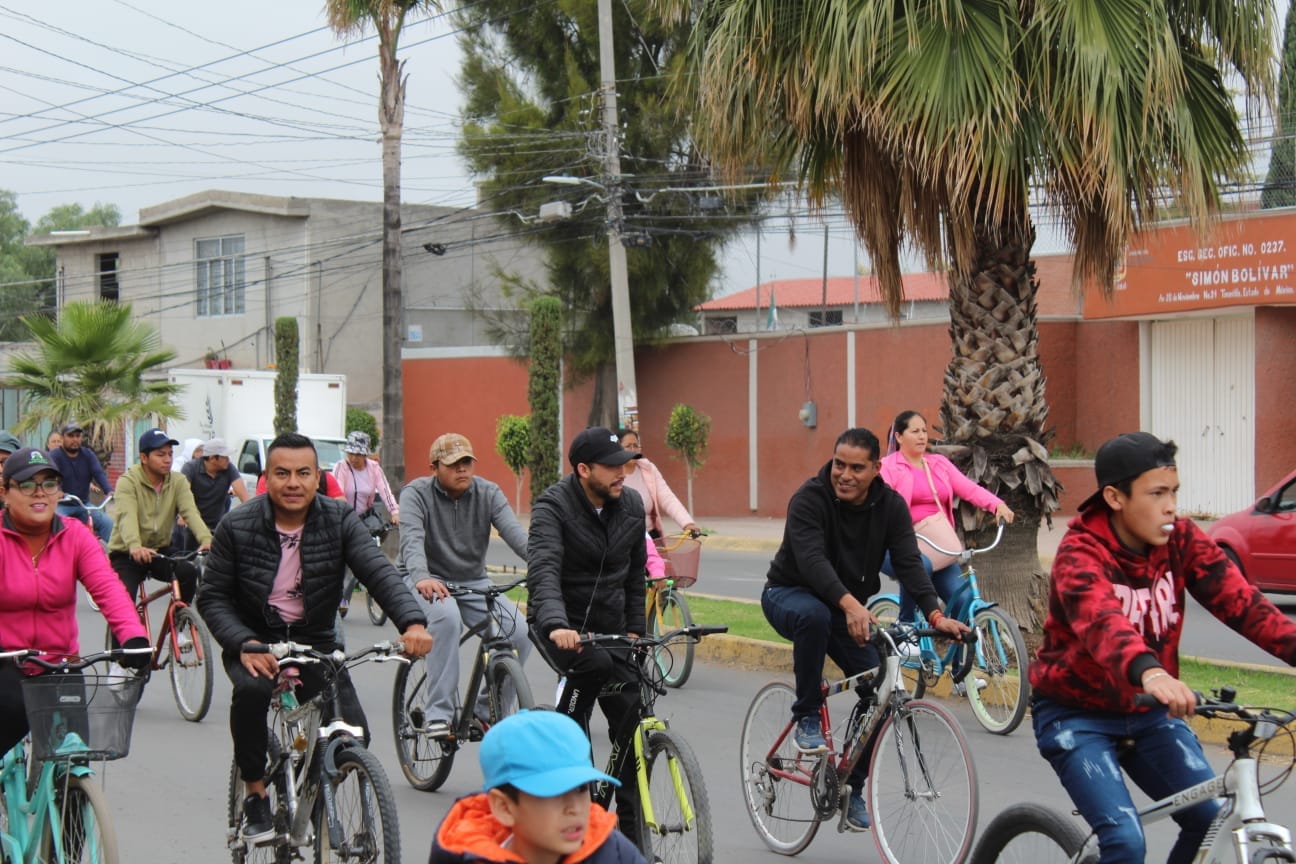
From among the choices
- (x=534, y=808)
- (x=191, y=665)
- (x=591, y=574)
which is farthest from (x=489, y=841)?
(x=191, y=665)

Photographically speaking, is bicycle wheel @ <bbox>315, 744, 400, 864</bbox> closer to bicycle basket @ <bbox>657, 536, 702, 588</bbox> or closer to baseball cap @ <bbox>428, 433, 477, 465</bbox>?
baseball cap @ <bbox>428, 433, 477, 465</bbox>

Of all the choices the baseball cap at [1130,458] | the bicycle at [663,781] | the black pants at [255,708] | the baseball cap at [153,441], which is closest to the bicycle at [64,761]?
the black pants at [255,708]

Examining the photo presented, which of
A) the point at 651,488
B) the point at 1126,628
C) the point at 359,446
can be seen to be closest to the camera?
the point at 1126,628

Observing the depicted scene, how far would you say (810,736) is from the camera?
6496 mm

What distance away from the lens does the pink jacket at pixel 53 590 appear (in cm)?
591

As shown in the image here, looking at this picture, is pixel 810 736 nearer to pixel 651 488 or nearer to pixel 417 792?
pixel 417 792

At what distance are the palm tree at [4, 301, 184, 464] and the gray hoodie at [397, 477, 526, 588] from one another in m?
15.1

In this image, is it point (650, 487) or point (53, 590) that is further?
point (650, 487)

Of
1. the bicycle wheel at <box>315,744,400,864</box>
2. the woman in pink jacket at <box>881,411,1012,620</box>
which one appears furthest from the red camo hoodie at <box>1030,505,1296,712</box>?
the woman in pink jacket at <box>881,411,1012,620</box>

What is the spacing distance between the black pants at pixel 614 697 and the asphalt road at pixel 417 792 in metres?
0.90

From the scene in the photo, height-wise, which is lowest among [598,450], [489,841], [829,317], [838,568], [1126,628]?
[489,841]

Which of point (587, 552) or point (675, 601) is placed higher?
point (587, 552)

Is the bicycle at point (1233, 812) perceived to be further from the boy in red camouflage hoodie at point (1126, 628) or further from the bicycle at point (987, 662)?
the bicycle at point (987, 662)

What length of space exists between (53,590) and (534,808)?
140 inches
